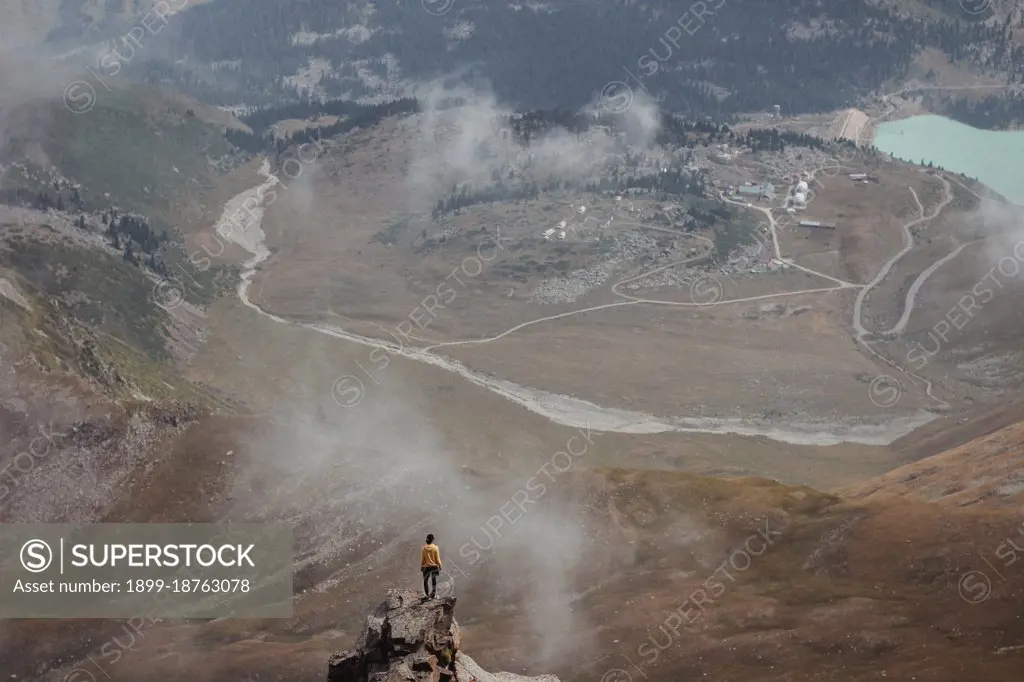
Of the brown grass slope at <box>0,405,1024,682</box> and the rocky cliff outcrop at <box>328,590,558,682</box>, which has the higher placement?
the brown grass slope at <box>0,405,1024,682</box>

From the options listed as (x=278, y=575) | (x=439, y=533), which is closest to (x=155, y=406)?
(x=278, y=575)

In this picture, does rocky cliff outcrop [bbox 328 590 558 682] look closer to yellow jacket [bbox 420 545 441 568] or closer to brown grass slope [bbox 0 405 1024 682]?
yellow jacket [bbox 420 545 441 568]

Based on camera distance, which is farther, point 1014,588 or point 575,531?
point 575,531

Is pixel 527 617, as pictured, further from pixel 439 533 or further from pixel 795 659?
pixel 795 659

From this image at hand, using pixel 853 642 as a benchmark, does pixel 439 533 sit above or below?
above

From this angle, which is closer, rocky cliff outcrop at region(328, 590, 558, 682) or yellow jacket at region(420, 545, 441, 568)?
rocky cliff outcrop at region(328, 590, 558, 682)

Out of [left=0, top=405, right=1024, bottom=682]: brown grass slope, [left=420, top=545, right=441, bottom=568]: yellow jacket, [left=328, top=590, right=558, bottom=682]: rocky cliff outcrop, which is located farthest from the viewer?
[left=0, top=405, right=1024, bottom=682]: brown grass slope

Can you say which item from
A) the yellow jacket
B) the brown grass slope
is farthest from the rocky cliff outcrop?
the brown grass slope

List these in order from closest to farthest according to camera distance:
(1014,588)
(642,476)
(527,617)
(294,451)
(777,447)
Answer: (1014,588), (527,617), (642,476), (294,451), (777,447)

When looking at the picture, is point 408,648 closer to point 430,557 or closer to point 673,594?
point 430,557
